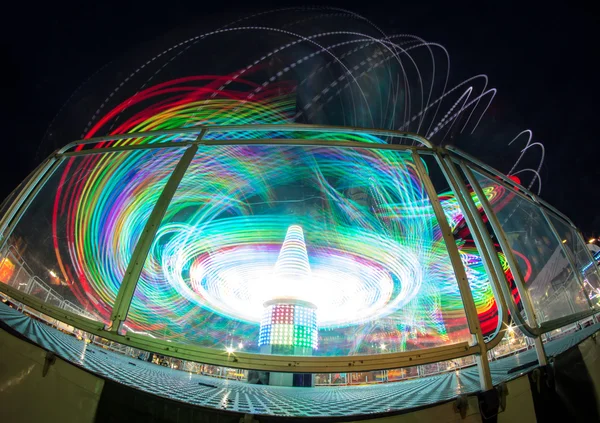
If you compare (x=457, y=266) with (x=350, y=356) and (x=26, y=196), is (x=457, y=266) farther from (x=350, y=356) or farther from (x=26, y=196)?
(x=26, y=196)

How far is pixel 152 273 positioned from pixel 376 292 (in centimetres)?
1039

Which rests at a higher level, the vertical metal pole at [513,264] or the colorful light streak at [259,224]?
the colorful light streak at [259,224]

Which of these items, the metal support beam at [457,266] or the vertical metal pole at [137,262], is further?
the metal support beam at [457,266]

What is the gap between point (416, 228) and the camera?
53.5 ft

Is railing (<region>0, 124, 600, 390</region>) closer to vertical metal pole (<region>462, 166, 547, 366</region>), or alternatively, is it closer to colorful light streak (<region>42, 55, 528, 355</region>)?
vertical metal pole (<region>462, 166, 547, 366</region>)

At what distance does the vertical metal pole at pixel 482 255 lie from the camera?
240 cm

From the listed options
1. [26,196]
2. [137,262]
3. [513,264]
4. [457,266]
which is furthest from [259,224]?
[457,266]

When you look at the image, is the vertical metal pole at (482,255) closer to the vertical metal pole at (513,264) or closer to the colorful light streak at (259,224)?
the vertical metal pole at (513,264)

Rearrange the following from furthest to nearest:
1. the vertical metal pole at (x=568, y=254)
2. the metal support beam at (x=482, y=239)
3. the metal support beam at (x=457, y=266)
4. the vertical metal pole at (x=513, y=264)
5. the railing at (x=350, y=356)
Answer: the vertical metal pole at (x=568, y=254) → the vertical metal pole at (x=513, y=264) → the metal support beam at (x=482, y=239) → the metal support beam at (x=457, y=266) → the railing at (x=350, y=356)

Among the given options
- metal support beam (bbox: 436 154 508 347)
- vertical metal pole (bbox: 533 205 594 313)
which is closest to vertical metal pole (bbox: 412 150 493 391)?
metal support beam (bbox: 436 154 508 347)

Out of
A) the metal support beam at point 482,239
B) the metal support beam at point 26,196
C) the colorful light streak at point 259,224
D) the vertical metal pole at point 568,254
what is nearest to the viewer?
the metal support beam at point 482,239

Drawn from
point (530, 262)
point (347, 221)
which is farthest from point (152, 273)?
point (530, 262)

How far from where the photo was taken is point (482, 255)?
9.64 ft

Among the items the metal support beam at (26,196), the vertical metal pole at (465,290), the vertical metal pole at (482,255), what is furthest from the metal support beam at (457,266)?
the metal support beam at (26,196)
